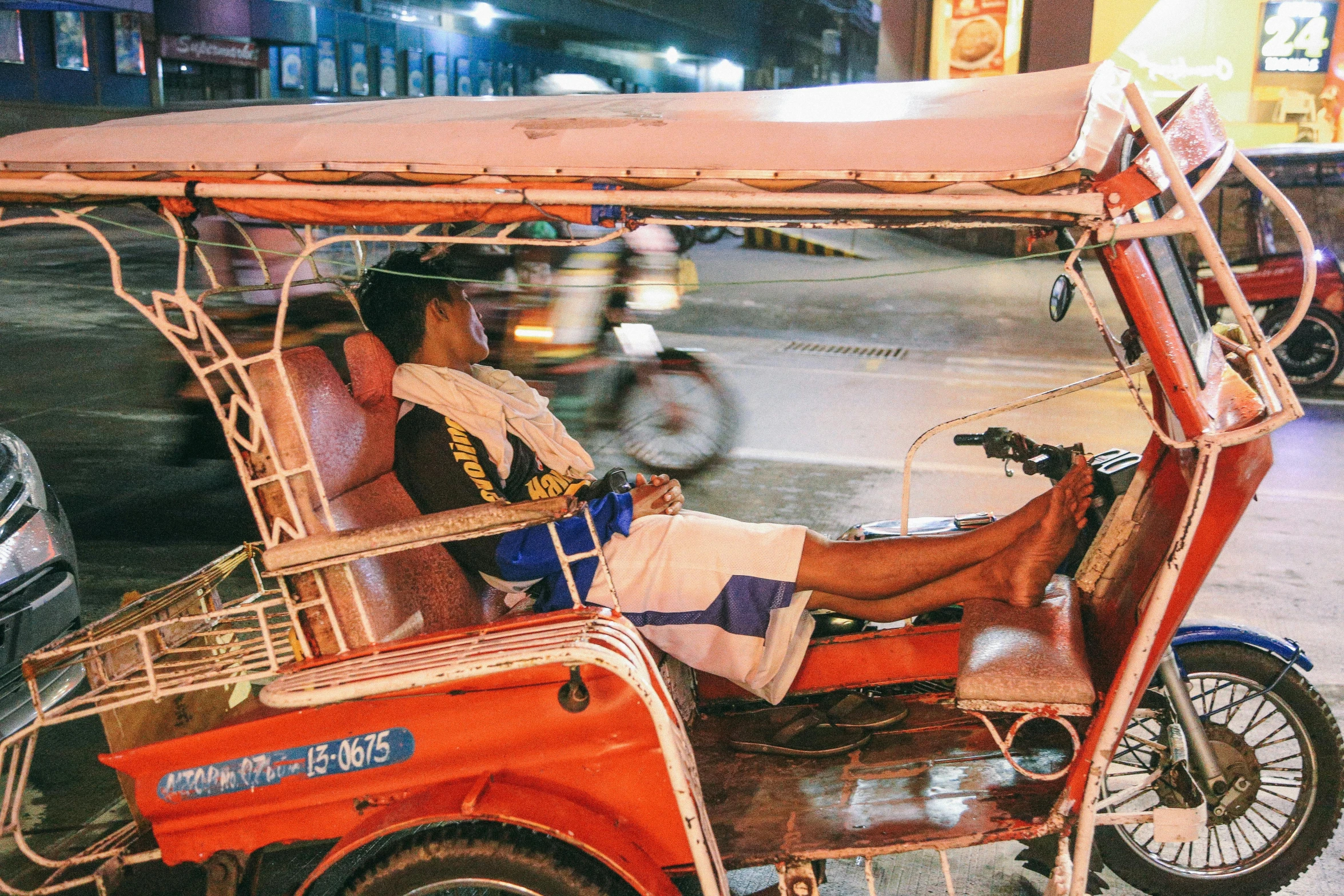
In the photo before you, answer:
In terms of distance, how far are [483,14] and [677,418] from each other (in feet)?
88.9

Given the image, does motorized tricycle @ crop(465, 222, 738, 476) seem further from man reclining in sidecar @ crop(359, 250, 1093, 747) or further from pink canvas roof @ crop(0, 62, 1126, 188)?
pink canvas roof @ crop(0, 62, 1126, 188)

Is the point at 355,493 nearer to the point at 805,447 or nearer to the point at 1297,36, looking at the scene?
the point at 805,447

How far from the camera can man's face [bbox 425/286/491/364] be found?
2.84 m

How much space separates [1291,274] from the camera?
868cm

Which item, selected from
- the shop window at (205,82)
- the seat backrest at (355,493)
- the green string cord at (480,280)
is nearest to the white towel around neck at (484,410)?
the seat backrest at (355,493)

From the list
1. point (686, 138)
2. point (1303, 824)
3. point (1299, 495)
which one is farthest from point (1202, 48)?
point (686, 138)

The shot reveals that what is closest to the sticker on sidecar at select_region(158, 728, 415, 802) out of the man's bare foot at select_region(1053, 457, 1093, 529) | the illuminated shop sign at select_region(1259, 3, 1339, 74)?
the man's bare foot at select_region(1053, 457, 1093, 529)

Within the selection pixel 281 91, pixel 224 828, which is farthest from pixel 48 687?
pixel 281 91

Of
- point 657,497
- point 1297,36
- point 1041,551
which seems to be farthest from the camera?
point 1297,36

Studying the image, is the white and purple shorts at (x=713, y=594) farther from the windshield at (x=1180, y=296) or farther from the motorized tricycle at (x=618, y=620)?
the windshield at (x=1180, y=296)

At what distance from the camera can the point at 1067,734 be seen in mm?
2820

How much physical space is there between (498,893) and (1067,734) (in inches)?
58.9

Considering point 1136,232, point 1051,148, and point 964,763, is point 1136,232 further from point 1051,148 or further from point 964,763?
point 964,763

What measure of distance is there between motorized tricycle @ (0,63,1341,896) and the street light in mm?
28180
